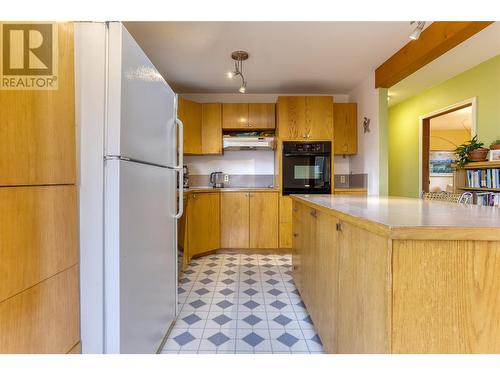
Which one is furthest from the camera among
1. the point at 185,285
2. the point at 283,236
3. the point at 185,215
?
the point at 283,236

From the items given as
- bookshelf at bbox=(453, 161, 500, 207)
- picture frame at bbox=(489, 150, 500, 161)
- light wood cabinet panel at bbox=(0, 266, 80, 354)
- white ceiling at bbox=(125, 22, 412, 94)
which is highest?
white ceiling at bbox=(125, 22, 412, 94)

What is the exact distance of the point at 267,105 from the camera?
11.5 ft

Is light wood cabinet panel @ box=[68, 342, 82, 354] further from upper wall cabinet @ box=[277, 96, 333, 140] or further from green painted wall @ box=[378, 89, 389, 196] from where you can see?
green painted wall @ box=[378, 89, 389, 196]

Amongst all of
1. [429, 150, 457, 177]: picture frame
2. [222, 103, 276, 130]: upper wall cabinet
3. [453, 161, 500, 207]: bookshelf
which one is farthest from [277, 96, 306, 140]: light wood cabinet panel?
[429, 150, 457, 177]: picture frame

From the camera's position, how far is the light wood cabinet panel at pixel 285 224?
331 centimetres

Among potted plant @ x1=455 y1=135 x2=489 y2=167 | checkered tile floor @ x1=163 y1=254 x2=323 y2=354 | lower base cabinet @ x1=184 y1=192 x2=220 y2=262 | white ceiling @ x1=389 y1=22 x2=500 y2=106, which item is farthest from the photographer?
lower base cabinet @ x1=184 y1=192 x2=220 y2=262

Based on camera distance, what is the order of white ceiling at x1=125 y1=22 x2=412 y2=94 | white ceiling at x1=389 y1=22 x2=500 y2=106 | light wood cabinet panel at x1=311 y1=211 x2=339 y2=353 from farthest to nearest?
white ceiling at x1=389 y1=22 x2=500 y2=106
white ceiling at x1=125 y1=22 x2=412 y2=94
light wood cabinet panel at x1=311 y1=211 x2=339 y2=353

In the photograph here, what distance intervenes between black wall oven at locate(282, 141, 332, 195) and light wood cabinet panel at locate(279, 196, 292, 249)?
5.4 inches

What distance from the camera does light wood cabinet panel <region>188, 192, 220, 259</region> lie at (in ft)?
9.76

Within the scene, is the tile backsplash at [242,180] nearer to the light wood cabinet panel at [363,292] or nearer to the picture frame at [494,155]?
the picture frame at [494,155]
